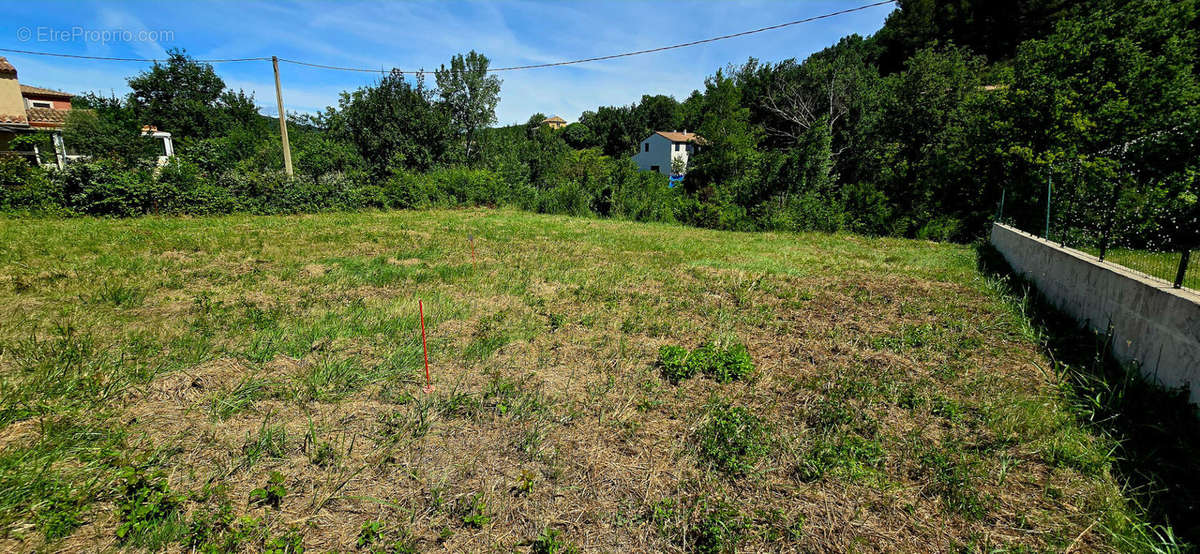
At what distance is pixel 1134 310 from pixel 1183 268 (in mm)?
675

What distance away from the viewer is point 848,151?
24.6 m

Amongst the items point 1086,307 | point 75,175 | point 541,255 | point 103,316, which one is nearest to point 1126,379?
point 1086,307

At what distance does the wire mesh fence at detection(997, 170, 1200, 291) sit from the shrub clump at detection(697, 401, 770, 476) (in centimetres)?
394

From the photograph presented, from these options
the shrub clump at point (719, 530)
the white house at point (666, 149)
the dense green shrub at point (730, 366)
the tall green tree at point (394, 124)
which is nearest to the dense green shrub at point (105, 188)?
the tall green tree at point (394, 124)

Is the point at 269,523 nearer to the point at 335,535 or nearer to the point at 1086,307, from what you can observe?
the point at 335,535

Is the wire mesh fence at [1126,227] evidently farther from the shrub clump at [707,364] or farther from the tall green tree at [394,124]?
the tall green tree at [394,124]

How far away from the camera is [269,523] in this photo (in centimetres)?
261

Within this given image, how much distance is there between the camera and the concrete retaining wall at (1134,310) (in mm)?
3555

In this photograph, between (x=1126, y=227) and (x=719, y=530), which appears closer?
(x=719, y=530)

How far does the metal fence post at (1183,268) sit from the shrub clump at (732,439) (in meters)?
3.84

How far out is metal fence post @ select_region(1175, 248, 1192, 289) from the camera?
12.6 feet

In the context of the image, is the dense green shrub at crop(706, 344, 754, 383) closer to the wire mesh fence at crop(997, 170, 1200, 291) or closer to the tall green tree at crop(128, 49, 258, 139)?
the wire mesh fence at crop(997, 170, 1200, 291)

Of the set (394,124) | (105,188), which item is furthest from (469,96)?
(105,188)

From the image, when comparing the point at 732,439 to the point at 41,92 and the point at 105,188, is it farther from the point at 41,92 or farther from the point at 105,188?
the point at 41,92
